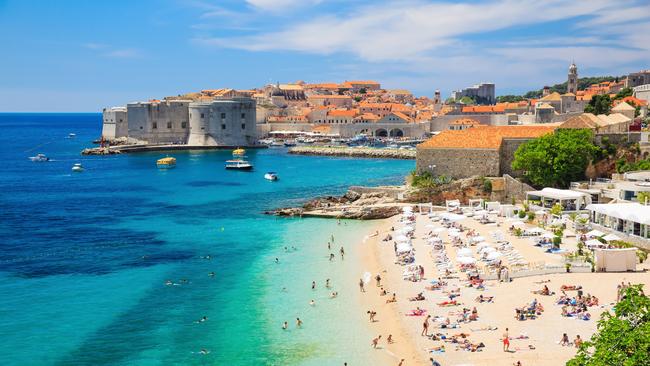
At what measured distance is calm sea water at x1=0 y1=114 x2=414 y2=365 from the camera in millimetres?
15469

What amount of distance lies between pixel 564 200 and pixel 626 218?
231 inches

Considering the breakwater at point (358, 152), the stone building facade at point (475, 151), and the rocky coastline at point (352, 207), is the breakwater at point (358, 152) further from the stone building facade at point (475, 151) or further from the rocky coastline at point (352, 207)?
the stone building facade at point (475, 151)

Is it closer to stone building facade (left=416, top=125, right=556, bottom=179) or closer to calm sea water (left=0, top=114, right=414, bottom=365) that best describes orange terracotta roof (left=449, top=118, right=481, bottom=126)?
calm sea water (left=0, top=114, right=414, bottom=365)

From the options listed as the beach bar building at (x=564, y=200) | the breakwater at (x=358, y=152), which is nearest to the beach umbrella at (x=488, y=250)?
the beach bar building at (x=564, y=200)

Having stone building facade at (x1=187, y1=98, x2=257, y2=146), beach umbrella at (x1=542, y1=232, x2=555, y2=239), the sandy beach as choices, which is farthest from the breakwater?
the sandy beach

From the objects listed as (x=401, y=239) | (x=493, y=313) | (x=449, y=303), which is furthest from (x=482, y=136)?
(x=493, y=313)

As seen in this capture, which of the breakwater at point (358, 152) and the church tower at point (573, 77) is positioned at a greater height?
the church tower at point (573, 77)

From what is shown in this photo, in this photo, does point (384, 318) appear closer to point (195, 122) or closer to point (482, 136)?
point (482, 136)

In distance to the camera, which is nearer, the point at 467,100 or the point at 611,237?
the point at 611,237

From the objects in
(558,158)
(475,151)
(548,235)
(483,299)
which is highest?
(475,151)

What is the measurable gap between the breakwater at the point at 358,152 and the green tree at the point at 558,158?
122ft

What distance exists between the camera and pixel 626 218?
68.2 ft

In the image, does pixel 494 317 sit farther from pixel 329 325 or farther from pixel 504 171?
pixel 504 171

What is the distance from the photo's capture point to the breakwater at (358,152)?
6950 centimetres
